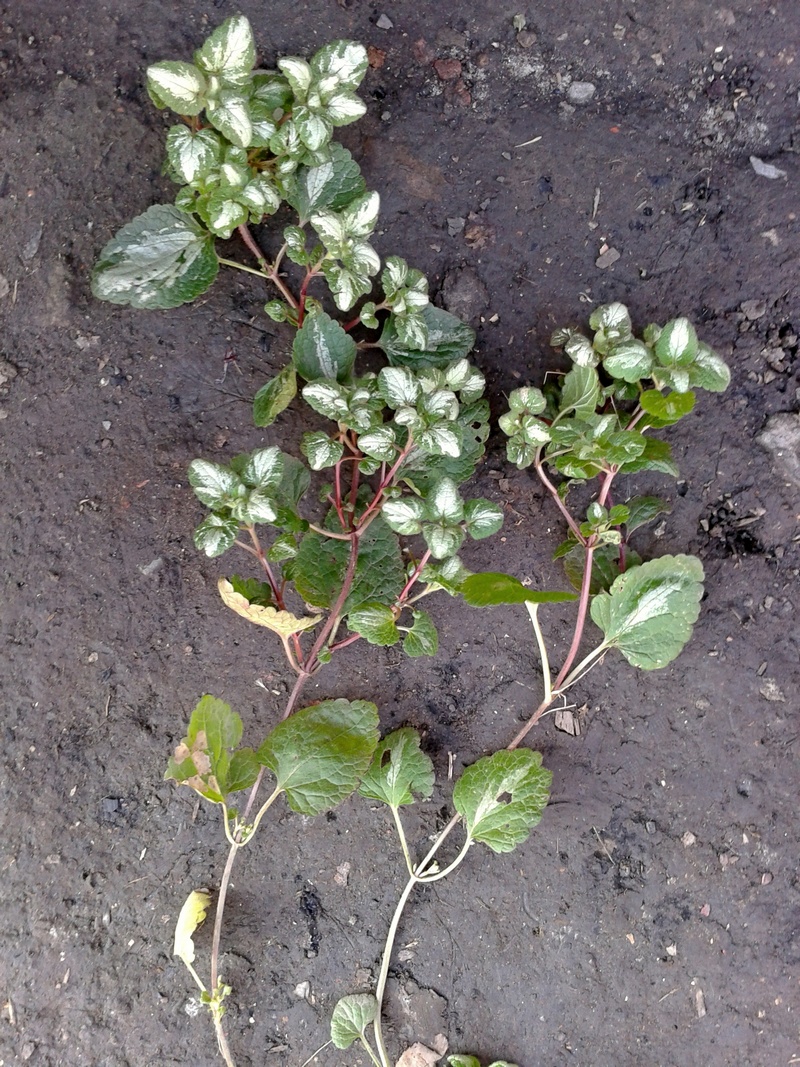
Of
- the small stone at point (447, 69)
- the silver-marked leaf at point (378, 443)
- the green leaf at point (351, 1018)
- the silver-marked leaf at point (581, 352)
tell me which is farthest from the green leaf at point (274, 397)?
the green leaf at point (351, 1018)

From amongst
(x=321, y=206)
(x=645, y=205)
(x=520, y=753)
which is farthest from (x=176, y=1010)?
(x=645, y=205)

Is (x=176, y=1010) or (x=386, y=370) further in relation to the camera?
(x=176, y=1010)

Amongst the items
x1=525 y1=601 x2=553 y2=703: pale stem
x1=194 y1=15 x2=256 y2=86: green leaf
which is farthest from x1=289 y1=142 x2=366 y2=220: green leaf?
x1=525 y1=601 x2=553 y2=703: pale stem

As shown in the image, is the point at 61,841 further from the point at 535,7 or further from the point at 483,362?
the point at 535,7

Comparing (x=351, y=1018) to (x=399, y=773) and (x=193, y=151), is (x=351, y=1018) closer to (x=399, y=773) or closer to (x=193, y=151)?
(x=399, y=773)

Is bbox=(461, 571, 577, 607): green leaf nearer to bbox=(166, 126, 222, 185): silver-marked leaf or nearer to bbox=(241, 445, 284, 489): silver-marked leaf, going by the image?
bbox=(241, 445, 284, 489): silver-marked leaf

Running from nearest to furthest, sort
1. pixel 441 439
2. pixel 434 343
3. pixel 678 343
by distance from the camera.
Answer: pixel 441 439
pixel 678 343
pixel 434 343

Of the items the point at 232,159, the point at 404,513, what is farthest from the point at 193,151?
the point at 404,513
